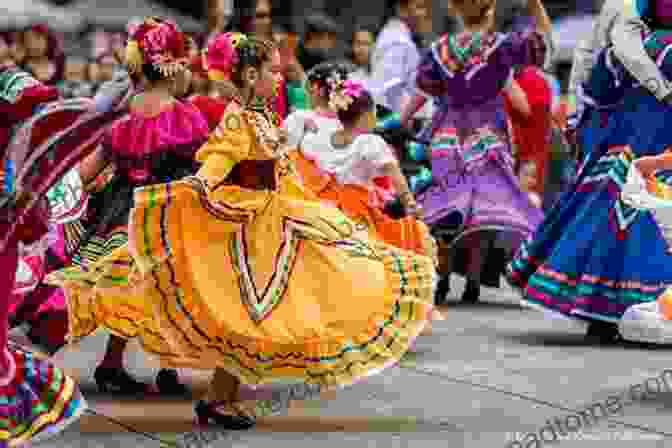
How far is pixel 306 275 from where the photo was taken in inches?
223

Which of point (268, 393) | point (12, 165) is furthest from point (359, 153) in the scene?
point (12, 165)

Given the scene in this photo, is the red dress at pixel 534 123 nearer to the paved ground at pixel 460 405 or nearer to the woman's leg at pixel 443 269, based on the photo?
the woman's leg at pixel 443 269

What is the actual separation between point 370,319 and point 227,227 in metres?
Result: 0.68

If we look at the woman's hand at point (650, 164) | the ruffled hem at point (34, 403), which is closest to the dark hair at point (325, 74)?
the woman's hand at point (650, 164)

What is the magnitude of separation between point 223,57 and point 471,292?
4.43 metres

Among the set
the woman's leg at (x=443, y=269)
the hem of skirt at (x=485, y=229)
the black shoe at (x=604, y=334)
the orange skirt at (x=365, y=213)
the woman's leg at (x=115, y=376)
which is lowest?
the woman's leg at (x=443, y=269)

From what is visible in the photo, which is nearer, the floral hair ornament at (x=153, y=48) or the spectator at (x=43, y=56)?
the floral hair ornament at (x=153, y=48)

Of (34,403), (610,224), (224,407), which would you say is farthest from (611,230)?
(34,403)

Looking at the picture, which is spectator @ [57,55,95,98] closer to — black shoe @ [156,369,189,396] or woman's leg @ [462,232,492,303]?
woman's leg @ [462,232,492,303]

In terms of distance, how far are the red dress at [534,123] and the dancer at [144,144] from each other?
469 cm

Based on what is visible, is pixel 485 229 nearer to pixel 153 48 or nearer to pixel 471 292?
pixel 471 292

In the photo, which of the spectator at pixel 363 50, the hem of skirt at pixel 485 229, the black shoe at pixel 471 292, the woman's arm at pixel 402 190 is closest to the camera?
the woman's arm at pixel 402 190

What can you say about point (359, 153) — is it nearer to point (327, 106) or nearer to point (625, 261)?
point (327, 106)

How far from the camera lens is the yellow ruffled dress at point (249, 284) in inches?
217
